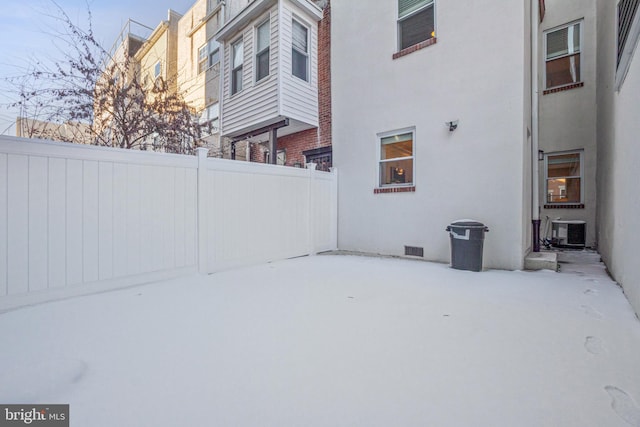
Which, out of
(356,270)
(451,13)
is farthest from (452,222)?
(451,13)

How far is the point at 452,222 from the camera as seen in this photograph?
527cm

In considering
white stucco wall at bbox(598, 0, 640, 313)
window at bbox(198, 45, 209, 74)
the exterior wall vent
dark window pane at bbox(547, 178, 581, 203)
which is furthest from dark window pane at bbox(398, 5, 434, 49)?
window at bbox(198, 45, 209, 74)

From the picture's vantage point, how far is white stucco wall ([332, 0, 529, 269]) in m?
4.86

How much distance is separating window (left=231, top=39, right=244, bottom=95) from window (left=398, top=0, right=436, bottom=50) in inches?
170

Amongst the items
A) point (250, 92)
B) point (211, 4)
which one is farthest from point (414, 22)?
point (211, 4)

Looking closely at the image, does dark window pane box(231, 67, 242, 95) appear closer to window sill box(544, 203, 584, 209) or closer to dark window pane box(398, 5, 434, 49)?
dark window pane box(398, 5, 434, 49)

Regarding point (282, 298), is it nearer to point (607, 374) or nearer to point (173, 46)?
point (607, 374)

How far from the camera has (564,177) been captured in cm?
785

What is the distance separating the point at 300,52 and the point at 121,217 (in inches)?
226

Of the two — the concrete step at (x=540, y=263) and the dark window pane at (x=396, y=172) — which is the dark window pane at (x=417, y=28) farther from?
the concrete step at (x=540, y=263)

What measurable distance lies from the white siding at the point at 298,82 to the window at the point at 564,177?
6.43 meters

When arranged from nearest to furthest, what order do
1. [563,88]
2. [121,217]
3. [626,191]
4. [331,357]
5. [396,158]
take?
[331,357]
[626,191]
[121,217]
[396,158]
[563,88]

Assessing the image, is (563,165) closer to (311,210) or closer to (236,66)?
(311,210)

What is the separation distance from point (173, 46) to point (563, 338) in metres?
16.3
